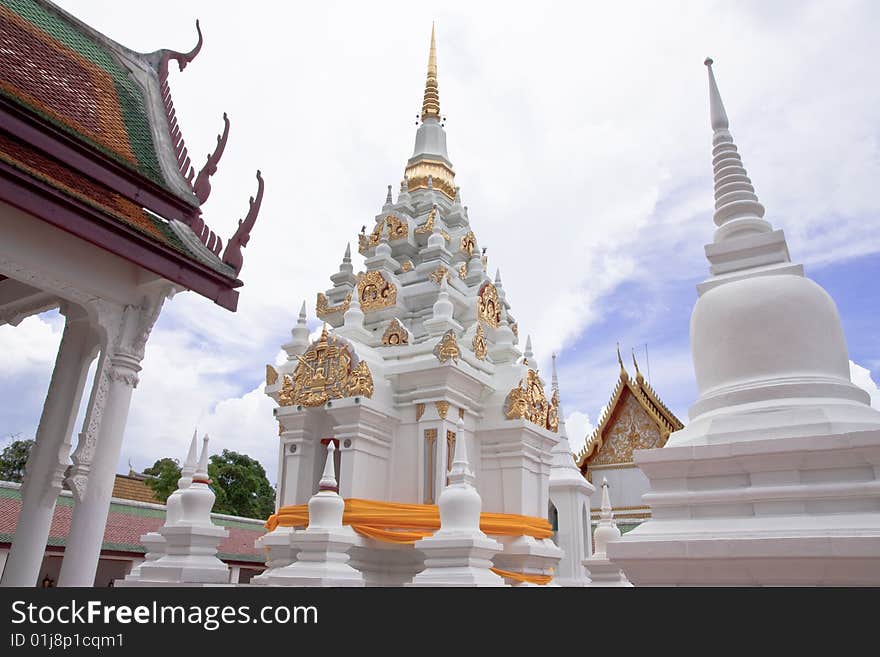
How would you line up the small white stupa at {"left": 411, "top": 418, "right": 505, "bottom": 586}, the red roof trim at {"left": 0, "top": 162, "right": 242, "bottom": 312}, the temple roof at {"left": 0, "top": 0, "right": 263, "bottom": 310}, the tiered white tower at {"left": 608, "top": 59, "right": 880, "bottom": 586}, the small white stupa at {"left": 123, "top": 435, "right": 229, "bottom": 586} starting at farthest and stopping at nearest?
1. the small white stupa at {"left": 123, "top": 435, "right": 229, "bottom": 586}
2. the small white stupa at {"left": 411, "top": 418, "right": 505, "bottom": 586}
3. the temple roof at {"left": 0, "top": 0, "right": 263, "bottom": 310}
4. the red roof trim at {"left": 0, "top": 162, "right": 242, "bottom": 312}
5. the tiered white tower at {"left": 608, "top": 59, "right": 880, "bottom": 586}

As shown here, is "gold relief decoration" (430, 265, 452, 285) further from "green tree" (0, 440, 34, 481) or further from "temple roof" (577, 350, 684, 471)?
"green tree" (0, 440, 34, 481)

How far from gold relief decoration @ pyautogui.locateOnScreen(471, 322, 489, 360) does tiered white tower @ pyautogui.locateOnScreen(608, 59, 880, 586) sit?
625 cm

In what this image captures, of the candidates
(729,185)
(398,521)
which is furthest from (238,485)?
(729,185)

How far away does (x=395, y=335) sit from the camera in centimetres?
1104

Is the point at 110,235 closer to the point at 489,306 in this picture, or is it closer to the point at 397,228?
the point at 397,228

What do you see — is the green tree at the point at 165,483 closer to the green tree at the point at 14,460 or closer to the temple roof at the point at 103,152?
the green tree at the point at 14,460

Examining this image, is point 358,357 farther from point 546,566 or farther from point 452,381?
point 546,566

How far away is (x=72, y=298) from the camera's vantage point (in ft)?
16.0

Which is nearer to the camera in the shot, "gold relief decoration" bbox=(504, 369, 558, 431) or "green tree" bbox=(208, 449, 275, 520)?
"gold relief decoration" bbox=(504, 369, 558, 431)

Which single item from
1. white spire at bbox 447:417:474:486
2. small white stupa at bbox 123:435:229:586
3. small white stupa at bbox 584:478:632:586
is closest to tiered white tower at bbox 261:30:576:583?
small white stupa at bbox 584:478:632:586

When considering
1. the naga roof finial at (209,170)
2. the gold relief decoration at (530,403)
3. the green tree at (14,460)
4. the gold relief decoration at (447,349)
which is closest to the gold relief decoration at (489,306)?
the gold relief decoration at (530,403)

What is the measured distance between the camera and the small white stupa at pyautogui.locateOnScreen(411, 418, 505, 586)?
261 inches

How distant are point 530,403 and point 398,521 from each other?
331 cm

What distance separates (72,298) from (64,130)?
4.01 ft
